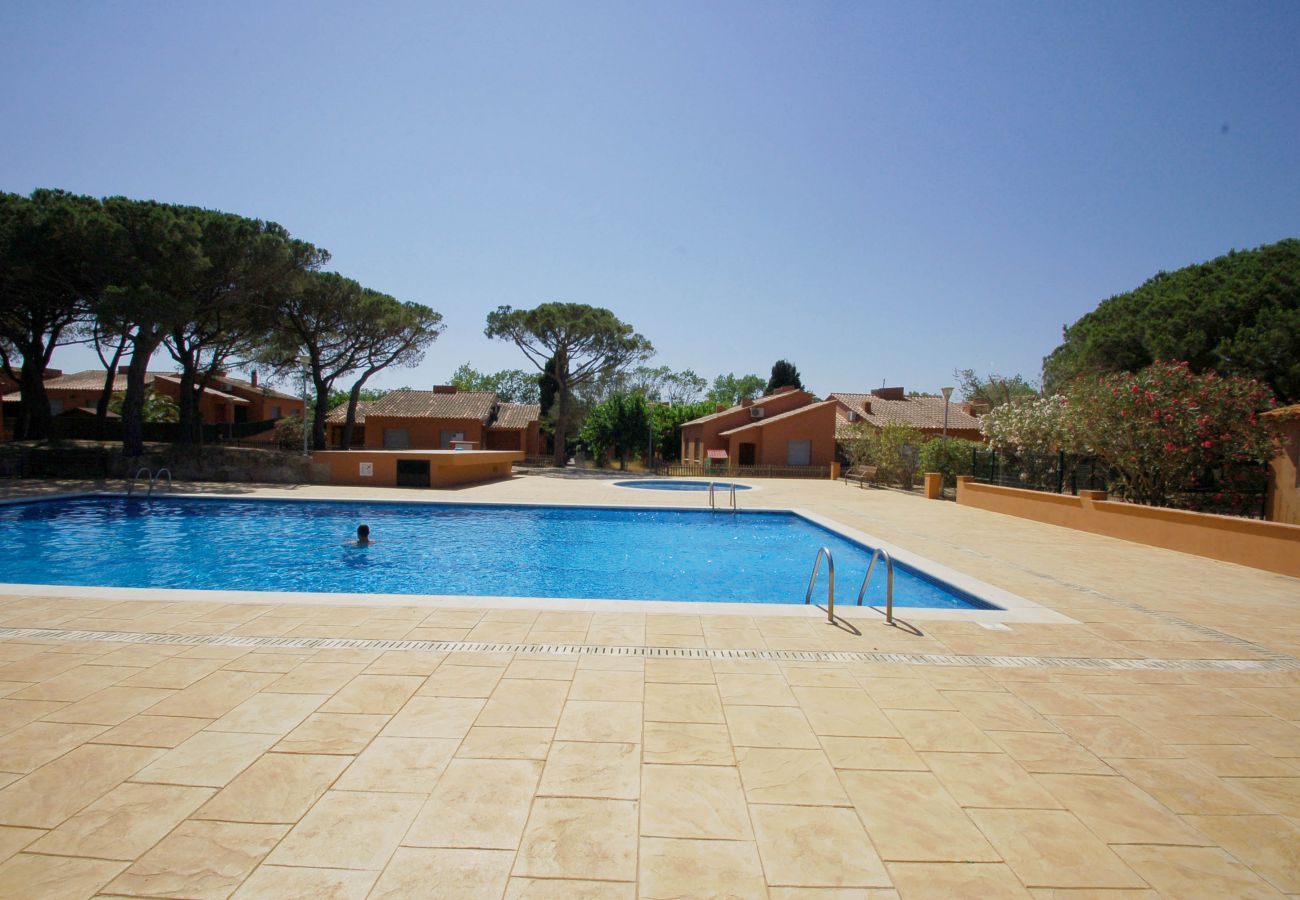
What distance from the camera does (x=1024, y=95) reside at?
11648mm

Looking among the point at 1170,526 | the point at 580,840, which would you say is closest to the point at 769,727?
the point at 580,840

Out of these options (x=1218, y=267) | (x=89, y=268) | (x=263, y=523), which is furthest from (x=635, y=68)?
(x=1218, y=267)

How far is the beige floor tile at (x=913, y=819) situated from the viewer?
2.41m

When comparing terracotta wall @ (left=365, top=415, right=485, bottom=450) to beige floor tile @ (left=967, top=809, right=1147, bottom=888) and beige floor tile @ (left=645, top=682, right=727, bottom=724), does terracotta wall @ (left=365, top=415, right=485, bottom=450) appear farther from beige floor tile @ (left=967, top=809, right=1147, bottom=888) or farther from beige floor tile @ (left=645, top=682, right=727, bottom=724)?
beige floor tile @ (left=967, top=809, right=1147, bottom=888)

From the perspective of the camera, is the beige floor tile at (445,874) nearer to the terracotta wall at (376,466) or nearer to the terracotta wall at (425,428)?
the terracotta wall at (376,466)

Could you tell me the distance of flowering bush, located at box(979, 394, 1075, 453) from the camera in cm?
1557

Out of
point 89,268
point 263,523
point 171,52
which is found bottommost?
point 263,523

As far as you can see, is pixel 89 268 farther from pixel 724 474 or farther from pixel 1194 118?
pixel 1194 118

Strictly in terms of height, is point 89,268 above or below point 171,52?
below

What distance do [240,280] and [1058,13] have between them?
73.0 feet

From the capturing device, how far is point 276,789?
2744 millimetres

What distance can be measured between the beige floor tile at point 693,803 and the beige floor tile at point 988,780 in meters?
1.00

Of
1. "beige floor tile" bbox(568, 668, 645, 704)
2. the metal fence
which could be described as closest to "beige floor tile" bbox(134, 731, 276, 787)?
"beige floor tile" bbox(568, 668, 645, 704)

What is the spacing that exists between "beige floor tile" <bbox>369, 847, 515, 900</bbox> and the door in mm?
17085
